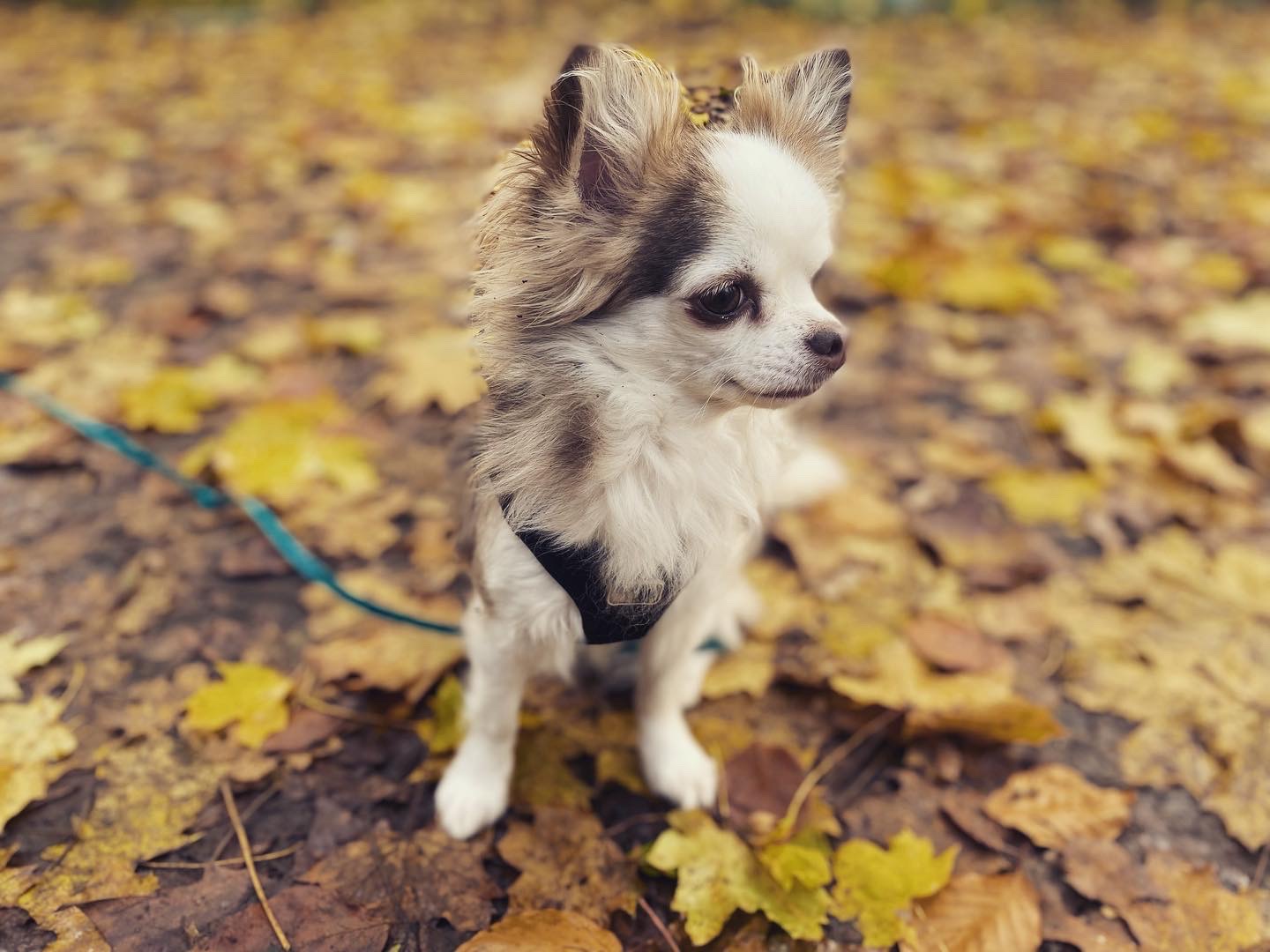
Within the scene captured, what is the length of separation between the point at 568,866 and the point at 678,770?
33 centimetres

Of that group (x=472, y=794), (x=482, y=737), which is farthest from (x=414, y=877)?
(x=482, y=737)

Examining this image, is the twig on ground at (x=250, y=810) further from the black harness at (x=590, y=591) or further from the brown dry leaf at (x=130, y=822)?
the black harness at (x=590, y=591)

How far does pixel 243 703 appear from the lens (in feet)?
6.91

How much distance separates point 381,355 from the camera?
3.37m

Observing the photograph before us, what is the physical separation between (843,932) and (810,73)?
1.69 meters

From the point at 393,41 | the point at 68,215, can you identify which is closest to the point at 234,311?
the point at 68,215

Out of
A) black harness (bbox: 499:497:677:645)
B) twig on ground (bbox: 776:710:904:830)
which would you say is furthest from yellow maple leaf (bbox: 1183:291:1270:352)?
black harness (bbox: 499:497:677:645)

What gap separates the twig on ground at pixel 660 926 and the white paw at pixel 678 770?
0.25 meters

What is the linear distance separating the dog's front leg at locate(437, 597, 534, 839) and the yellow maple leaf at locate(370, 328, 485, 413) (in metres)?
1.24

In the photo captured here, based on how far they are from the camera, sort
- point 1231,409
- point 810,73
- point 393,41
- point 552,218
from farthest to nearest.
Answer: point 393,41
point 1231,409
point 810,73
point 552,218

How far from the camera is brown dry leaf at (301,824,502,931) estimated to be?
175cm

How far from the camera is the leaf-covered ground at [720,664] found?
1.81 m

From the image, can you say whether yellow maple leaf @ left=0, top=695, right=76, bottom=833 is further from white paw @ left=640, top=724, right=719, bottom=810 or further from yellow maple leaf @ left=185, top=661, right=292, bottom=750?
white paw @ left=640, top=724, right=719, bottom=810

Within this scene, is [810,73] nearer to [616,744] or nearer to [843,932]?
[616,744]
